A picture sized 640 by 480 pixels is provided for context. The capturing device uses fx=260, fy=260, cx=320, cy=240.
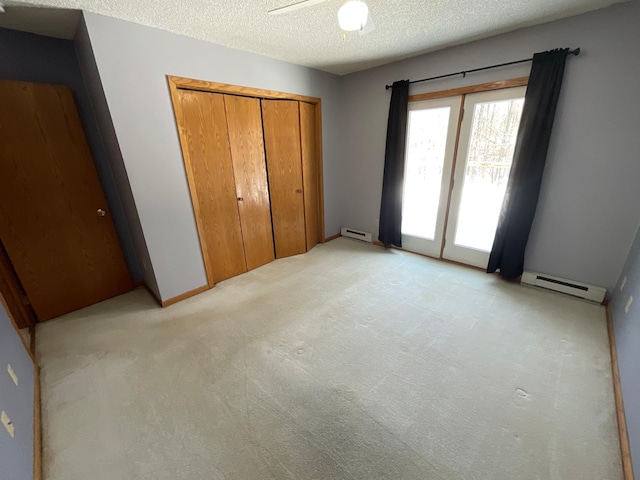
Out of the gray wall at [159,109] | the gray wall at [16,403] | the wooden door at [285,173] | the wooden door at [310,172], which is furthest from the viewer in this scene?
the wooden door at [310,172]

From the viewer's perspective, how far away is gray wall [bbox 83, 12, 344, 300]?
1998 mm

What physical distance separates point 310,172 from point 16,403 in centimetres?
331

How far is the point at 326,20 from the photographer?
207 cm

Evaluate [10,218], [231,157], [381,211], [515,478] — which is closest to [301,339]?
[515,478]

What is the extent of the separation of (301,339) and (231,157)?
204 cm

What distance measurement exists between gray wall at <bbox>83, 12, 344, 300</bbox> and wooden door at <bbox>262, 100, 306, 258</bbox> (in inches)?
12.0

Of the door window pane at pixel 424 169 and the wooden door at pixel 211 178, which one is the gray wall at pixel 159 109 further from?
the door window pane at pixel 424 169

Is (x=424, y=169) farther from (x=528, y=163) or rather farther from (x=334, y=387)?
(x=334, y=387)

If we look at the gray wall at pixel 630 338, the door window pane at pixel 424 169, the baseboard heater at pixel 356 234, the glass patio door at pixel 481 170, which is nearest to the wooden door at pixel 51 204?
the baseboard heater at pixel 356 234

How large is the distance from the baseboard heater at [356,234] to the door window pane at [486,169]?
1315mm

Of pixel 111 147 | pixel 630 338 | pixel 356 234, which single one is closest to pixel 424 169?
pixel 356 234

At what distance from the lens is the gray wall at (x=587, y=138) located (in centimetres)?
205

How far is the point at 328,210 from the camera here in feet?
13.5

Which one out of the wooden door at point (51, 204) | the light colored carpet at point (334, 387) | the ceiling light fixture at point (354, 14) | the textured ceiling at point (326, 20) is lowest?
the light colored carpet at point (334, 387)
